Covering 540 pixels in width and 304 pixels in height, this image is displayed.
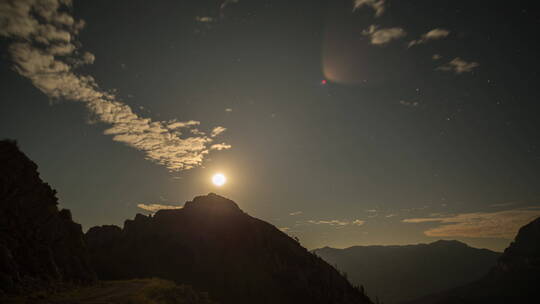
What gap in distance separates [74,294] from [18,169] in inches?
711

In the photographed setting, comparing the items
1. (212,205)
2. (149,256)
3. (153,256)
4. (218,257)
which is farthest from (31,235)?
(212,205)

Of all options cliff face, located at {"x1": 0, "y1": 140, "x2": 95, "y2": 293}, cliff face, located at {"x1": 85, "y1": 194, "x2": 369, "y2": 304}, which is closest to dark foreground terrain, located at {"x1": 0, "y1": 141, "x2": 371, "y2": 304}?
cliff face, located at {"x1": 0, "y1": 140, "x2": 95, "y2": 293}

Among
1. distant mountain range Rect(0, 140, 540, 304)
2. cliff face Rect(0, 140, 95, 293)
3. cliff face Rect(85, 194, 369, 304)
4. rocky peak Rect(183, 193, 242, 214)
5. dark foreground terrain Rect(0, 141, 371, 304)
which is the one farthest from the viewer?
rocky peak Rect(183, 193, 242, 214)

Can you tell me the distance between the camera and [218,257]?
86812mm

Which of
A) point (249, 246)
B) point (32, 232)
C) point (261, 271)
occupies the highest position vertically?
point (32, 232)

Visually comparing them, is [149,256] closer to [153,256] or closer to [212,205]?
[153,256]

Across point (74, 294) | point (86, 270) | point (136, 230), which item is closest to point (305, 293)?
point (136, 230)

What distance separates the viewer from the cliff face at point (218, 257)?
249ft

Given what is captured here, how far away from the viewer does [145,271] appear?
7256cm

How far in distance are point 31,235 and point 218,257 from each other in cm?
6360

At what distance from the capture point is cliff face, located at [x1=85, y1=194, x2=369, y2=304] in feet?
249

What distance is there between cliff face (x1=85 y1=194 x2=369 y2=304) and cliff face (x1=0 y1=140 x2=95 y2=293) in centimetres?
3044

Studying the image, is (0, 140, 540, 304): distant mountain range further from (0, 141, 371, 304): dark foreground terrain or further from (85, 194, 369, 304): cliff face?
(85, 194, 369, 304): cliff face

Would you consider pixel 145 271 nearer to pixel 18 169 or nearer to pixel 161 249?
pixel 161 249
